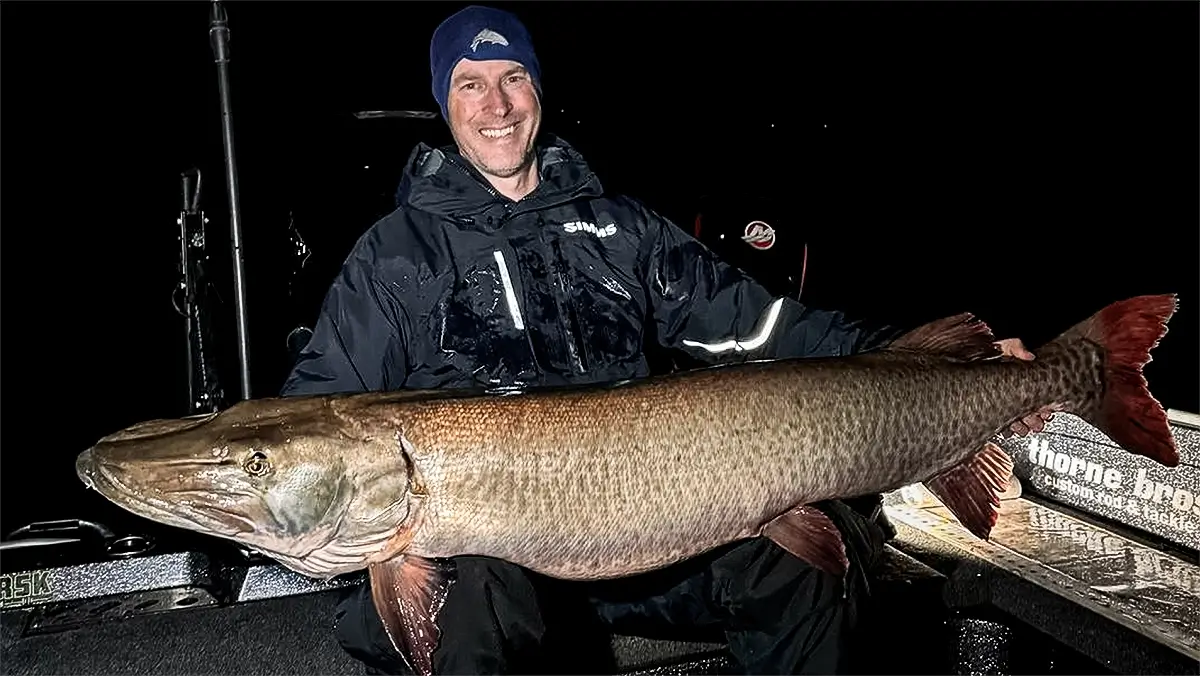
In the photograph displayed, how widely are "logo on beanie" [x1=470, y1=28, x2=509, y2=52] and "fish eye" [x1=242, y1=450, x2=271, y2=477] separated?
5.25 ft

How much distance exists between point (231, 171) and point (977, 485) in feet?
9.83

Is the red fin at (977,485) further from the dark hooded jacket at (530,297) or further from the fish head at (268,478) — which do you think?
the fish head at (268,478)

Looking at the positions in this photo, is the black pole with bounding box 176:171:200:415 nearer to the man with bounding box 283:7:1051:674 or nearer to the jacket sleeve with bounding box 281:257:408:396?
the man with bounding box 283:7:1051:674

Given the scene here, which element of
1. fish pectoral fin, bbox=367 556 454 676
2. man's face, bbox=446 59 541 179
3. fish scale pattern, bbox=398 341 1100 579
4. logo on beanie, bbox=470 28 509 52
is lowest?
fish pectoral fin, bbox=367 556 454 676

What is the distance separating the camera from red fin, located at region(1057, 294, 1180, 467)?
96.3 inches

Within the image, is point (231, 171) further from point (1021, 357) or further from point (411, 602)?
point (1021, 357)

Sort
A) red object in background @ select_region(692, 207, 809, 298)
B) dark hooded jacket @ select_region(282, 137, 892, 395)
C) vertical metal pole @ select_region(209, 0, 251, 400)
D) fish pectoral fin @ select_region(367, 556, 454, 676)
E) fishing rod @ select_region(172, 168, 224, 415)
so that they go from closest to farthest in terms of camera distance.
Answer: fish pectoral fin @ select_region(367, 556, 454, 676) < dark hooded jacket @ select_region(282, 137, 892, 395) < vertical metal pole @ select_region(209, 0, 251, 400) < fishing rod @ select_region(172, 168, 224, 415) < red object in background @ select_region(692, 207, 809, 298)

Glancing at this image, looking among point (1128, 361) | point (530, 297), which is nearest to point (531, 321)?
point (530, 297)

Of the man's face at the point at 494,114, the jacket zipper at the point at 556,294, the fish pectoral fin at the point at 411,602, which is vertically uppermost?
the man's face at the point at 494,114

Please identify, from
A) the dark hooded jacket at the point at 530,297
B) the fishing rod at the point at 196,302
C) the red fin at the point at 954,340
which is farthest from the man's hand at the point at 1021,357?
the fishing rod at the point at 196,302

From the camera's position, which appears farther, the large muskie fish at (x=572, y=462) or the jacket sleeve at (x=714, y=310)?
the jacket sleeve at (x=714, y=310)

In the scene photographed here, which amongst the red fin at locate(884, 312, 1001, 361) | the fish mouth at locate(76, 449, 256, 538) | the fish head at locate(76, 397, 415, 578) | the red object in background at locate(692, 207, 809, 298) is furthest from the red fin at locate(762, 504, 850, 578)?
the red object in background at locate(692, 207, 809, 298)

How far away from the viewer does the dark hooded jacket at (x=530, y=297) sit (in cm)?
266

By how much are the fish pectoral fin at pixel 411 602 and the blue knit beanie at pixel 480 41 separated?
65.8 inches
